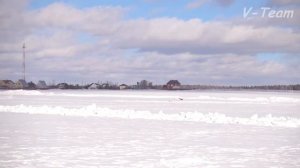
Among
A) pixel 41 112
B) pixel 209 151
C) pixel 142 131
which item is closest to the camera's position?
pixel 209 151

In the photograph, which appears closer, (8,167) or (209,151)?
(8,167)

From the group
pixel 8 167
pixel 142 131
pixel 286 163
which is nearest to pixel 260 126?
pixel 142 131

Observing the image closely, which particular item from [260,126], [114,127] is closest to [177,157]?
[114,127]

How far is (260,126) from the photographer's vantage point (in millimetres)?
14375

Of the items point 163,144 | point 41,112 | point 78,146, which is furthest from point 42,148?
point 41,112

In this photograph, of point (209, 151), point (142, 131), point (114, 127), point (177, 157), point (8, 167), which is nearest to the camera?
point (8, 167)

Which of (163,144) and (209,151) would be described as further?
(163,144)

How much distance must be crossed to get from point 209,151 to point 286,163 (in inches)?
69.5

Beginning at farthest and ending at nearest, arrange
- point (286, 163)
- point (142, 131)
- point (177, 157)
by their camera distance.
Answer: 1. point (142, 131)
2. point (177, 157)
3. point (286, 163)

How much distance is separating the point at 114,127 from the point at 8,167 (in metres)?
6.85

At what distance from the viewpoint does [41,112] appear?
20.3 m

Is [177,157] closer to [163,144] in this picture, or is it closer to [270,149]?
[163,144]

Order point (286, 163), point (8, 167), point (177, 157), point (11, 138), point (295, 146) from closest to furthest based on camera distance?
point (8, 167) → point (286, 163) → point (177, 157) → point (295, 146) → point (11, 138)

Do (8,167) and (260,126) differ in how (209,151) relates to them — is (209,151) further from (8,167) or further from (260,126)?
(260,126)
